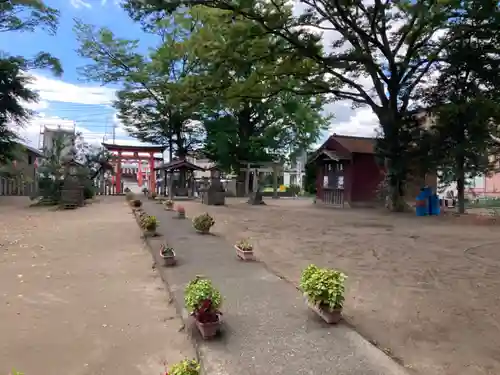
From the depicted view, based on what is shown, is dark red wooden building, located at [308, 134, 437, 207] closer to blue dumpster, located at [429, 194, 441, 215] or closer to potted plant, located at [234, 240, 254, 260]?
blue dumpster, located at [429, 194, 441, 215]

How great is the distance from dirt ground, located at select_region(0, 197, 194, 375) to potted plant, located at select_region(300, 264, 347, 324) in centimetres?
130

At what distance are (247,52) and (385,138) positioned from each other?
Answer: 6.92m

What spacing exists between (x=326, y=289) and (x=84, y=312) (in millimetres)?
2783

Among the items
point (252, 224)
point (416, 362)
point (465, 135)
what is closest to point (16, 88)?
point (252, 224)

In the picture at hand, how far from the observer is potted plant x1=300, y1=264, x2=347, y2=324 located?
13.6 feet

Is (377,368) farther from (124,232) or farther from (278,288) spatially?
(124,232)

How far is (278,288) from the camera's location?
218 inches

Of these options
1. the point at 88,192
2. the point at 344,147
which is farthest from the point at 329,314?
the point at 88,192

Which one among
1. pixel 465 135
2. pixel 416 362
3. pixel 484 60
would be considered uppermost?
pixel 484 60

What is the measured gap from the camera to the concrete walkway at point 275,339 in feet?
10.8

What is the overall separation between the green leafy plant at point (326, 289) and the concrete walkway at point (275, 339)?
0.63 feet

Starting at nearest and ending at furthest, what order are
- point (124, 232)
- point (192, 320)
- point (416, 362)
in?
point (416, 362), point (192, 320), point (124, 232)

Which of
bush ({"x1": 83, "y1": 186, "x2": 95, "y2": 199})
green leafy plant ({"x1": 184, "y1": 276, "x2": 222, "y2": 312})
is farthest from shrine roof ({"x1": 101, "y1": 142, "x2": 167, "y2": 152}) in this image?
green leafy plant ({"x1": 184, "y1": 276, "x2": 222, "y2": 312})

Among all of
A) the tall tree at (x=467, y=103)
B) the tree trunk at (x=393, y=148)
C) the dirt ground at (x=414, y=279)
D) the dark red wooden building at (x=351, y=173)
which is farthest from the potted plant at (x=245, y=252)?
the dark red wooden building at (x=351, y=173)
